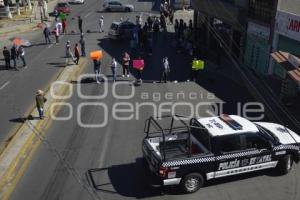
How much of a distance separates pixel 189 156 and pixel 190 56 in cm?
2022

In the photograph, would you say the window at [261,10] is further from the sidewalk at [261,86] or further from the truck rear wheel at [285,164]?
the truck rear wheel at [285,164]

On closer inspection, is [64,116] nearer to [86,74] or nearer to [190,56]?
[86,74]

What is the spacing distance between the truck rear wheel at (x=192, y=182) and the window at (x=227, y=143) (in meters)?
1.12

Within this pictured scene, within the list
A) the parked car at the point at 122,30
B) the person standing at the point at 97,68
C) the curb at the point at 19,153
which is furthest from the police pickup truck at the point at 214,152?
the parked car at the point at 122,30

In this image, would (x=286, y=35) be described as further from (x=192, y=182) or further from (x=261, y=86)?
(x=192, y=182)

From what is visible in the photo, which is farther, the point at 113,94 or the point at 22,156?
the point at 113,94

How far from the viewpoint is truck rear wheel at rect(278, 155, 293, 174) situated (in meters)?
15.1

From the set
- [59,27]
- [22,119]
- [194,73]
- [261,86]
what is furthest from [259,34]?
[59,27]

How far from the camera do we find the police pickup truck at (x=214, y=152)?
13711 mm

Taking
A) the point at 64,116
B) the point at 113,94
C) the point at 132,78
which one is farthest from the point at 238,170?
the point at 132,78

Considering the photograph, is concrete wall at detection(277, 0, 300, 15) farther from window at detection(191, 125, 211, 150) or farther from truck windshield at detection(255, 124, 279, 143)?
window at detection(191, 125, 211, 150)

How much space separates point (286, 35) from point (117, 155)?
13446 millimetres

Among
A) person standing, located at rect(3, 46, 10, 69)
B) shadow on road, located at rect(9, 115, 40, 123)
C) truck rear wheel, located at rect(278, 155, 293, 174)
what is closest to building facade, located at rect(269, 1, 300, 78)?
truck rear wheel, located at rect(278, 155, 293, 174)

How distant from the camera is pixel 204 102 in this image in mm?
23266
